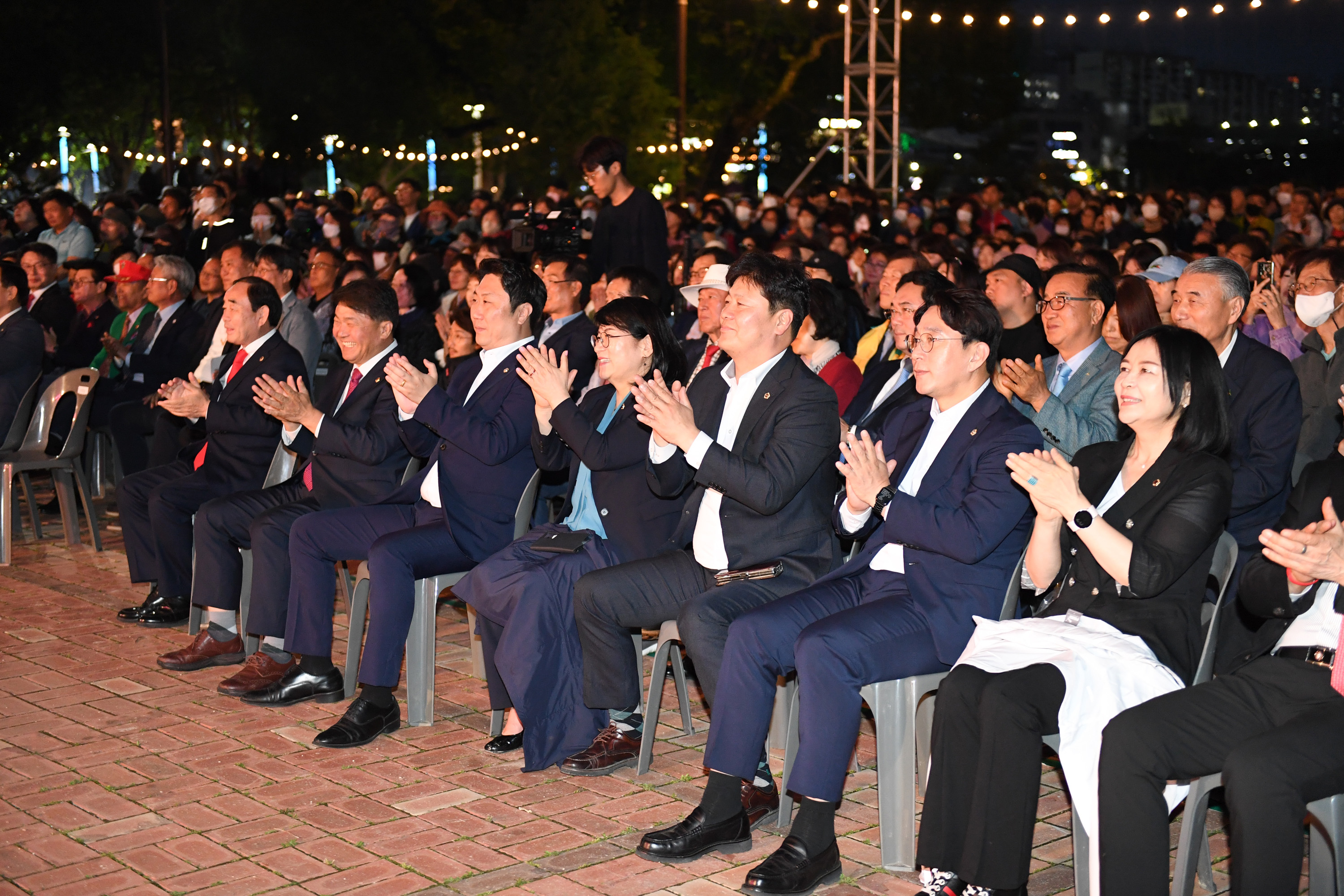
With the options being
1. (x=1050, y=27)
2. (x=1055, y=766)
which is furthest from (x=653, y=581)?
(x=1050, y=27)

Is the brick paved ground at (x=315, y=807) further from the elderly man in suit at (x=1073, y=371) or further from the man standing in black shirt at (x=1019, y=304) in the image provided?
the man standing in black shirt at (x=1019, y=304)

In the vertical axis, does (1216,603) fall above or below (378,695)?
above

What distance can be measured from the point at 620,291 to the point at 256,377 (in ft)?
5.61

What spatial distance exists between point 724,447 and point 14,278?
19.1 ft

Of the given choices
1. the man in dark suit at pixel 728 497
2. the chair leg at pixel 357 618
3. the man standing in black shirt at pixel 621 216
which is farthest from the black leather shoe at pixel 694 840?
the man standing in black shirt at pixel 621 216

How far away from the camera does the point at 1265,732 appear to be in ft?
10.4

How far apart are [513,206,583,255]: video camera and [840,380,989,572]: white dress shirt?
4137 millimetres

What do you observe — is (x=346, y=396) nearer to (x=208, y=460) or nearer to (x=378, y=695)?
(x=208, y=460)

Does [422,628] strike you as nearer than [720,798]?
No

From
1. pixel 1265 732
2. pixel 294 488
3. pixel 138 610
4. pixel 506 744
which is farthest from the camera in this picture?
pixel 138 610

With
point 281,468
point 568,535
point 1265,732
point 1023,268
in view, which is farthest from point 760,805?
point 1023,268

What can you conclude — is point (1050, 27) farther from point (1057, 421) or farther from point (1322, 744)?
point (1322, 744)

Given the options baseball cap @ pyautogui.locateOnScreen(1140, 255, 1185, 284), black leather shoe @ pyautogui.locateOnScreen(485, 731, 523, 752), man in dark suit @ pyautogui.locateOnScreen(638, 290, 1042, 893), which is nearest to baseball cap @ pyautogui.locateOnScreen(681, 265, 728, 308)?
man in dark suit @ pyautogui.locateOnScreen(638, 290, 1042, 893)

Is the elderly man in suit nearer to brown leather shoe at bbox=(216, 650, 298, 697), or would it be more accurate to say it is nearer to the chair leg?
the chair leg
